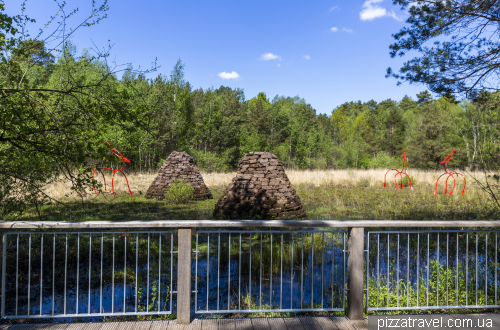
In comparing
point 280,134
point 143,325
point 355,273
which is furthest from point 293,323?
point 280,134

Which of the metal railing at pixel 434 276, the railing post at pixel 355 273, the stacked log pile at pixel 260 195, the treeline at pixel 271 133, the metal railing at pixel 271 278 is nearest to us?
the railing post at pixel 355 273

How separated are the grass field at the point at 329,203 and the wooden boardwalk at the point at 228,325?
16.6ft

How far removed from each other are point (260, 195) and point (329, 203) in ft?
17.2

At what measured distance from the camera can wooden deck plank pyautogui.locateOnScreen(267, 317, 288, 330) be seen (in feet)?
11.2

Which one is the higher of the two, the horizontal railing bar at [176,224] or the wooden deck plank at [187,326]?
the horizontal railing bar at [176,224]

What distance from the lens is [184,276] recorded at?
11.4 ft

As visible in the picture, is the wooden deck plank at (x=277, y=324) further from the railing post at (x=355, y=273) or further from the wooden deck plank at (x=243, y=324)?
the railing post at (x=355, y=273)

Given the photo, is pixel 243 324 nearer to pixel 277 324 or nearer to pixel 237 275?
pixel 277 324

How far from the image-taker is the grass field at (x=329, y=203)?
41.2 feet

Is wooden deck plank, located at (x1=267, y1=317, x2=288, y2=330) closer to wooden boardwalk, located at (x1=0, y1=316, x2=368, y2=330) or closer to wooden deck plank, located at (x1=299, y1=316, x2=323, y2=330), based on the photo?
wooden boardwalk, located at (x1=0, y1=316, x2=368, y2=330)

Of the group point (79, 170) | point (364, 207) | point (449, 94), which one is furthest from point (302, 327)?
point (364, 207)

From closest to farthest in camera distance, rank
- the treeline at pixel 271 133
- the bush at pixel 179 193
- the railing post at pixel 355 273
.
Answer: the railing post at pixel 355 273 < the bush at pixel 179 193 < the treeline at pixel 271 133

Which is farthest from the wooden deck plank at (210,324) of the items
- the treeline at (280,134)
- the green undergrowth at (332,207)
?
the treeline at (280,134)

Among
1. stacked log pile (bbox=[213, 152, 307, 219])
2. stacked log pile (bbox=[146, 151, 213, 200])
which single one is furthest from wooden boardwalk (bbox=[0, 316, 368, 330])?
stacked log pile (bbox=[146, 151, 213, 200])
